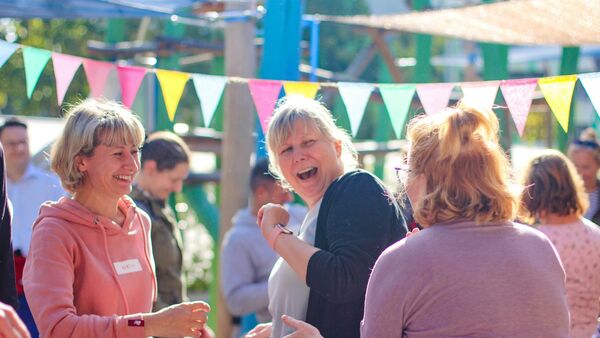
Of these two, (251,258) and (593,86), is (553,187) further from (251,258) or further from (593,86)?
(251,258)

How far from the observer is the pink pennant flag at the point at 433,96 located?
11.4 feet

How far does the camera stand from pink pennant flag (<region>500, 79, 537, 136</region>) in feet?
10.7

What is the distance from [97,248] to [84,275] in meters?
0.11

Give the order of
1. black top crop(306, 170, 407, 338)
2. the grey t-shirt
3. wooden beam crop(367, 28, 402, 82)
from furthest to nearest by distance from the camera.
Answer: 1. wooden beam crop(367, 28, 402, 82)
2. black top crop(306, 170, 407, 338)
3. the grey t-shirt

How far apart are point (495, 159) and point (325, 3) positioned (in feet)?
37.2

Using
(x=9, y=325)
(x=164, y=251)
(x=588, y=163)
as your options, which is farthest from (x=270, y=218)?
(x=588, y=163)

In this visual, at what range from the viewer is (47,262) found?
265 cm

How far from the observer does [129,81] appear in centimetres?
400

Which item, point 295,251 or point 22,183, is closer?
point 295,251

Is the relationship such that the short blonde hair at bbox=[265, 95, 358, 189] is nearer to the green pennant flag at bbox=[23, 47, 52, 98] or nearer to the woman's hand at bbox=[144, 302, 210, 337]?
the woman's hand at bbox=[144, 302, 210, 337]

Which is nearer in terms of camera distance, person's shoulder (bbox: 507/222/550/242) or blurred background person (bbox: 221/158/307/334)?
person's shoulder (bbox: 507/222/550/242)

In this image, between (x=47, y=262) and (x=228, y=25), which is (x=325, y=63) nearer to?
(x=228, y=25)

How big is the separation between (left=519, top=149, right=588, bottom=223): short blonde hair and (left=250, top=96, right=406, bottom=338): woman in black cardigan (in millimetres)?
1108

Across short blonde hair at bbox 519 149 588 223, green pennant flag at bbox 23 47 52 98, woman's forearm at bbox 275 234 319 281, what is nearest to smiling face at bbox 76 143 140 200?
woman's forearm at bbox 275 234 319 281
